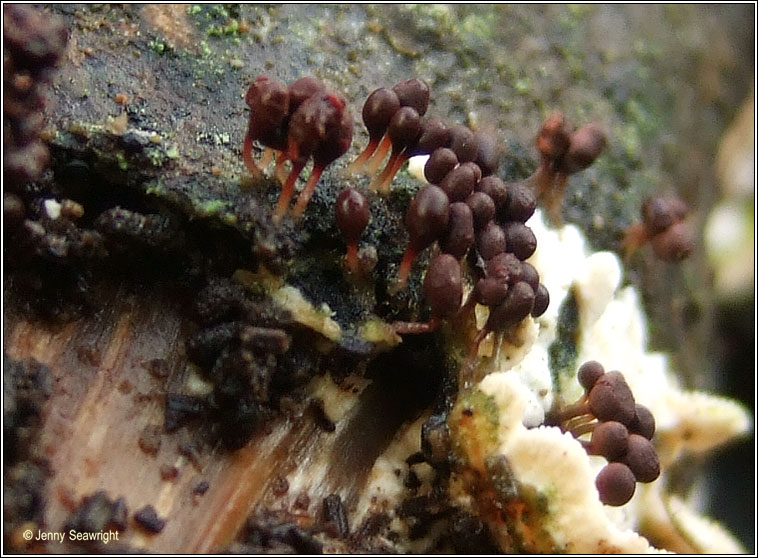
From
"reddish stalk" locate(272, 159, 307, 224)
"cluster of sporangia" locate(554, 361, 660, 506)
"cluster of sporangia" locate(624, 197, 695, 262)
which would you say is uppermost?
"reddish stalk" locate(272, 159, 307, 224)

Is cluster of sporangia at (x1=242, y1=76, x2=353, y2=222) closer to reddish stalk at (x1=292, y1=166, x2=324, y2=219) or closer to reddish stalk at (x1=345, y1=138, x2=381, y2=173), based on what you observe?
reddish stalk at (x1=292, y1=166, x2=324, y2=219)

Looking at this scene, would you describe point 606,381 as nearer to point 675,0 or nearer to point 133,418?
point 133,418

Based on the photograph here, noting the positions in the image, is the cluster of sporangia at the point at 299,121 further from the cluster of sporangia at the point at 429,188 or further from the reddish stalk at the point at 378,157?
the reddish stalk at the point at 378,157

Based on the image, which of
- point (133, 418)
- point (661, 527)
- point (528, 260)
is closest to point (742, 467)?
point (661, 527)

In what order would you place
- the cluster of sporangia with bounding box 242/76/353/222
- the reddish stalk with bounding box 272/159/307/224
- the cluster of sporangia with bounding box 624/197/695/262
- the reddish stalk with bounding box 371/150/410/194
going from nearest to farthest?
the cluster of sporangia with bounding box 242/76/353/222
the reddish stalk with bounding box 272/159/307/224
the reddish stalk with bounding box 371/150/410/194
the cluster of sporangia with bounding box 624/197/695/262

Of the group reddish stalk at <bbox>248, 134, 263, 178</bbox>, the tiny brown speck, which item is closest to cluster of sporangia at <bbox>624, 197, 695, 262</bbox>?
reddish stalk at <bbox>248, 134, 263, 178</bbox>

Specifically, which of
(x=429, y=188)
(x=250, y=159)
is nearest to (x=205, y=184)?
(x=250, y=159)
